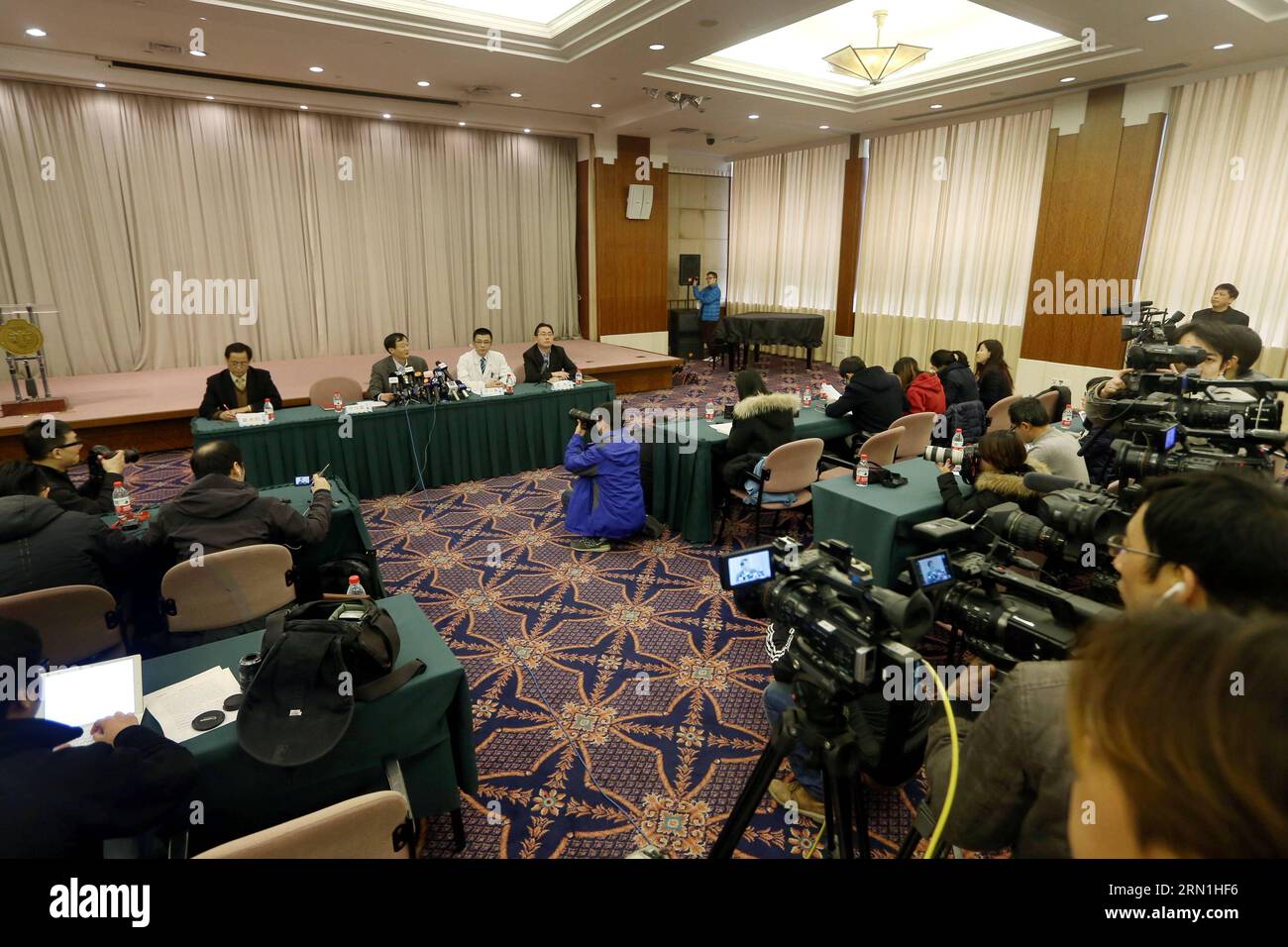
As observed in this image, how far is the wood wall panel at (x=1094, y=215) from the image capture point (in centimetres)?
661

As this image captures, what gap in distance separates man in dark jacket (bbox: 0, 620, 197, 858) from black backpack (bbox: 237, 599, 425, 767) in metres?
0.17

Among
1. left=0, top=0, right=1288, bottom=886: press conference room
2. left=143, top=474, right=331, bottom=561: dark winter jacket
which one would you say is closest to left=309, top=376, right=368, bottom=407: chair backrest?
left=0, top=0, right=1288, bottom=886: press conference room

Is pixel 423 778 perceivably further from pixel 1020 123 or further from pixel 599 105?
pixel 1020 123

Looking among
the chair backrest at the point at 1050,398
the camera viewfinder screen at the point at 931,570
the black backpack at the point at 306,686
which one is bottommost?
the black backpack at the point at 306,686

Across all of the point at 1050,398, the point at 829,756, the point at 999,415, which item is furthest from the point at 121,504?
the point at 1050,398

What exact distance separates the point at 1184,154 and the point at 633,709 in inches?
298

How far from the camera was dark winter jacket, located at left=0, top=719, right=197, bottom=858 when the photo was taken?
1.15 meters

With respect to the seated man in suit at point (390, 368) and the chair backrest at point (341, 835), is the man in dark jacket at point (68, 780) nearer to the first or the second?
the chair backrest at point (341, 835)

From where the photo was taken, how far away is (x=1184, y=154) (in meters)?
6.48

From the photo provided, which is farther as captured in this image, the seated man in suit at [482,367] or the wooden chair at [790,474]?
the seated man in suit at [482,367]

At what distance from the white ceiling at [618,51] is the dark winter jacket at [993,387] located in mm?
2530

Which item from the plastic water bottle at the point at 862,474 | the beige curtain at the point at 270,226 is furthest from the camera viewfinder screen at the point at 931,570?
the beige curtain at the point at 270,226

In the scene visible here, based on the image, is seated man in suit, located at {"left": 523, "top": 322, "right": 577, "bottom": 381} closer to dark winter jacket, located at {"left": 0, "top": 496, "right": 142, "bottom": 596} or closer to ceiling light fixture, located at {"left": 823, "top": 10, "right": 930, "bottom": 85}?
ceiling light fixture, located at {"left": 823, "top": 10, "right": 930, "bottom": 85}
